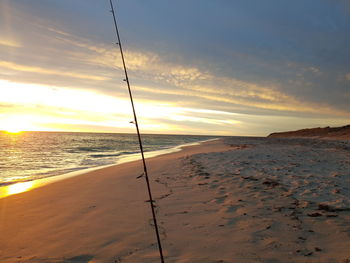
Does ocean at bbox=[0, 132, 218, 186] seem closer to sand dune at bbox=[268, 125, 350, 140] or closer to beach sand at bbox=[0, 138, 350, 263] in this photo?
beach sand at bbox=[0, 138, 350, 263]

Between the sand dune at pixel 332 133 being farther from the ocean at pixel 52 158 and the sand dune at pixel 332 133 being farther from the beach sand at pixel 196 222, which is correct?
the beach sand at pixel 196 222

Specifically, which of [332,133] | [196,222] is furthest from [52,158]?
[332,133]

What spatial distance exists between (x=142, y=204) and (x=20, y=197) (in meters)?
4.92

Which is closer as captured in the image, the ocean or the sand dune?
the ocean

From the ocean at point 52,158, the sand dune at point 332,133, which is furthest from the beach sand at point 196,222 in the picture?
the sand dune at point 332,133

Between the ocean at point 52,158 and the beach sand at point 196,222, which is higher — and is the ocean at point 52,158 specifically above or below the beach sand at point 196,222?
above

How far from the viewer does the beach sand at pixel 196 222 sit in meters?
3.18

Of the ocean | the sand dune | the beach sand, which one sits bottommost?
the sand dune

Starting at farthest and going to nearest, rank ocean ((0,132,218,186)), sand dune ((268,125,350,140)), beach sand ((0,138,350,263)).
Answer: sand dune ((268,125,350,140))
ocean ((0,132,218,186))
beach sand ((0,138,350,263))

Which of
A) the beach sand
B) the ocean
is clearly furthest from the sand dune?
the beach sand

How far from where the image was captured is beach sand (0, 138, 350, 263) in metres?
3.18

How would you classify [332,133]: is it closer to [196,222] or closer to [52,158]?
[52,158]

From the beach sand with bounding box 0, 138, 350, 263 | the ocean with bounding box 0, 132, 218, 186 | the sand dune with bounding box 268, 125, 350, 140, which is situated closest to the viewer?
the beach sand with bounding box 0, 138, 350, 263

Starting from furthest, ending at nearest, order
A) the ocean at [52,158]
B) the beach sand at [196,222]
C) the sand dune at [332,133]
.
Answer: the sand dune at [332,133] < the ocean at [52,158] < the beach sand at [196,222]
